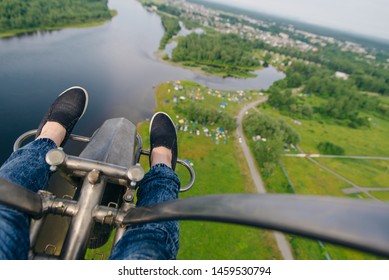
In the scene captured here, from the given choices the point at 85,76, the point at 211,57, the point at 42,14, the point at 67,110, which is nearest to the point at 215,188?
the point at 67,110

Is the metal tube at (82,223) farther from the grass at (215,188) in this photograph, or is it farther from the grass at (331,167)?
the grass at (331,167)

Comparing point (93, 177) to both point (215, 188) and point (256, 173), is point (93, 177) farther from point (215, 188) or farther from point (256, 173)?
point (256, 173)

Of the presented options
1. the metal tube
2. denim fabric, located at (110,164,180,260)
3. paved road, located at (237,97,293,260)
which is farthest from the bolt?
paved road, located at (237,97,293,260)

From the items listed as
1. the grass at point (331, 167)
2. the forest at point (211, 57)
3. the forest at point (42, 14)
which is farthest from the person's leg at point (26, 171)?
the forest at point (42, 14)

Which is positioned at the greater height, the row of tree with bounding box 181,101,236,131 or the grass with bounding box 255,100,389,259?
the row of tree with bounding box 181,101,236,131

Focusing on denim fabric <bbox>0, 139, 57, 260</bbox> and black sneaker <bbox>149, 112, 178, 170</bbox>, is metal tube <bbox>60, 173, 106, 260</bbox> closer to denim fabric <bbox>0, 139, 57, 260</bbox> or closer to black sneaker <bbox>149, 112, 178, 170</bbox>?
denim fabric <bbox>0, 139, 57, 260</bbox>
